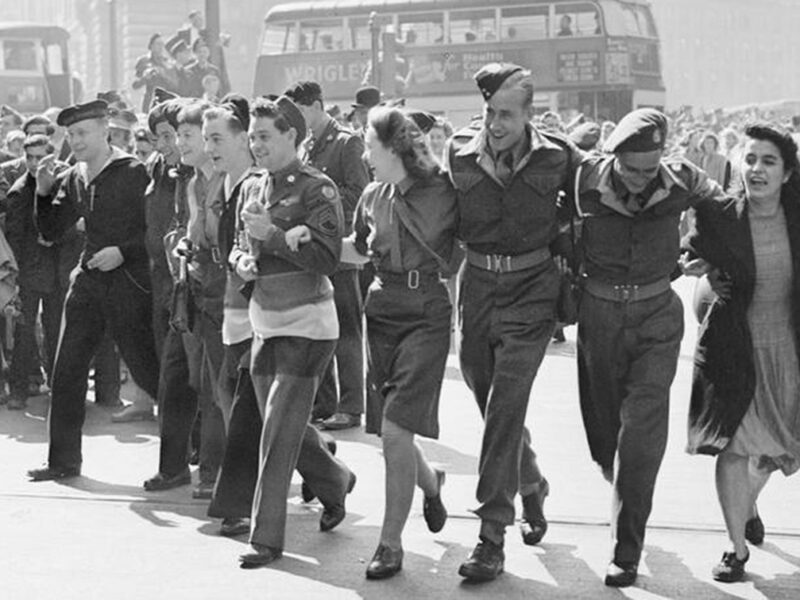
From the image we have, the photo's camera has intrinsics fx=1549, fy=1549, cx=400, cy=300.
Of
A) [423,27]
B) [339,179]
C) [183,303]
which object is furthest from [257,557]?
[423,27]

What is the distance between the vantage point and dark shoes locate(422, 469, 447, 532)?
6.51 m

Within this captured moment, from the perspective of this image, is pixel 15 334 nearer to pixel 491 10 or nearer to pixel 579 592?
pixel 579 592

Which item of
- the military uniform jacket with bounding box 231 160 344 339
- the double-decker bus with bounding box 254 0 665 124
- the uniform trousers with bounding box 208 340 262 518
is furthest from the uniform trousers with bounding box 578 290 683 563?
the double-decker bus with bounding box 254 0 665 124

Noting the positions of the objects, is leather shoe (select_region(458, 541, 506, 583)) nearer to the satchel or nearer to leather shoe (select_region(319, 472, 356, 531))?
leather shoe (select_region(319, 472, 356, 531))

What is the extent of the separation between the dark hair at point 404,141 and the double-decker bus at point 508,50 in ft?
67.7

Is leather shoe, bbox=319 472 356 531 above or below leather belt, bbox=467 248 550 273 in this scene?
below

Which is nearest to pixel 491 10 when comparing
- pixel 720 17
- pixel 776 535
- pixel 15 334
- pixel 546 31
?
pixel 546 31

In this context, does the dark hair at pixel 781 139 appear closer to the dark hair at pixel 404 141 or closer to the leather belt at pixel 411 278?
the dark hair at pixel 404 141

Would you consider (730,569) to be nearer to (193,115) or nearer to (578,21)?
(193,115)

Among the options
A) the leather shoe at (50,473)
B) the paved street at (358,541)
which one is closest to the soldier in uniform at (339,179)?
the paved street at (358,541)

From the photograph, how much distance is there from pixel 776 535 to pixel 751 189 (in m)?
1.60

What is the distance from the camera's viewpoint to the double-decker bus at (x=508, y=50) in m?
26.9

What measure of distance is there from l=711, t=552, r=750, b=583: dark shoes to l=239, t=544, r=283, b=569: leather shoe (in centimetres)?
175

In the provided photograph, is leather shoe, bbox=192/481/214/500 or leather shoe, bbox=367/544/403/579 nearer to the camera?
leather shoe, bbox=367/544/403/579
